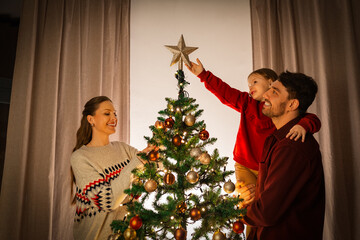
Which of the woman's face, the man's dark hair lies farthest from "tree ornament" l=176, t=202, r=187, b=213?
the man's dark hair

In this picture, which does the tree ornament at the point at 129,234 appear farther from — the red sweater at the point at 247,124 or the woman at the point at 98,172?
the red sweater at the point at 247,124

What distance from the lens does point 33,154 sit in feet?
8.28

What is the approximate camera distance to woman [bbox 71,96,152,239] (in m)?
1.81

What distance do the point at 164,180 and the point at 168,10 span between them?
2.29m

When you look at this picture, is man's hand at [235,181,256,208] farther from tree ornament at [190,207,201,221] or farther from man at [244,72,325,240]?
tree ornament at [190,207,201,221]

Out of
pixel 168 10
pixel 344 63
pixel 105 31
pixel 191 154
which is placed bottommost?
pixel 191 154

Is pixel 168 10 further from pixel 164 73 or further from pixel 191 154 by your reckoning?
pixel 191 154

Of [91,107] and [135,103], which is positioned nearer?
[91,107]

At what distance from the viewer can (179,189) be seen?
1595 millimetres

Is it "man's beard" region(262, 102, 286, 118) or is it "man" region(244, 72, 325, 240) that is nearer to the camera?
"man" region(244, 72, 325, 240)

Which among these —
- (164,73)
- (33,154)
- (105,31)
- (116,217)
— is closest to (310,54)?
(164,73)

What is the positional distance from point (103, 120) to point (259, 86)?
132 cm

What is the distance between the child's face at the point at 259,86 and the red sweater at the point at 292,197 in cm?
73

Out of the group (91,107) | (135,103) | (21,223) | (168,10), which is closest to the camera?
(91,107)
